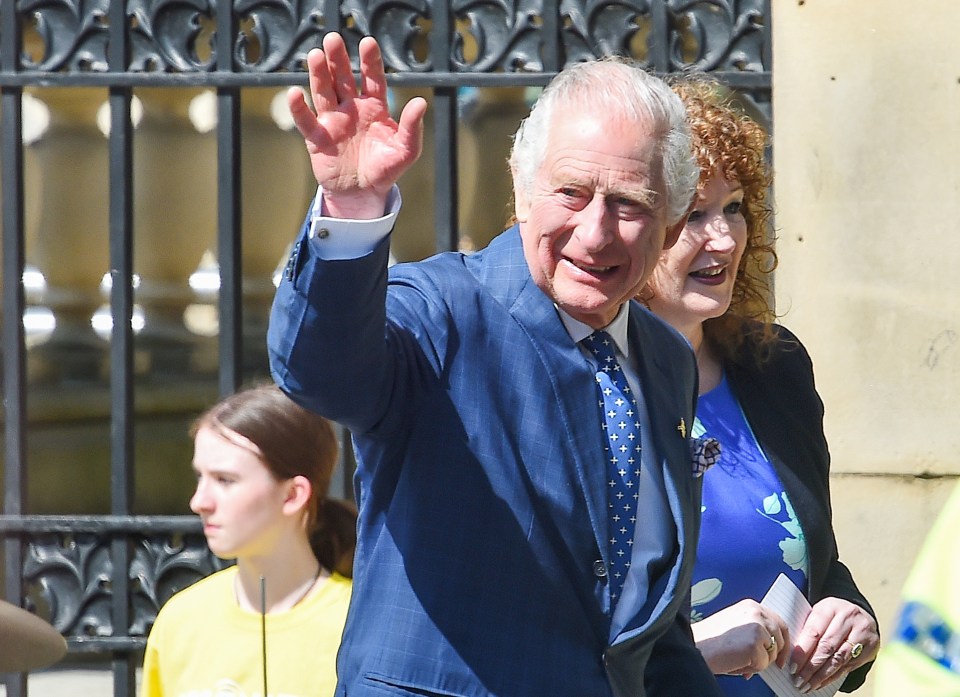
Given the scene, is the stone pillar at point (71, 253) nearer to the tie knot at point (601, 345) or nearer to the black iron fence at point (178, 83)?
the black iron fence at point (178, 83)

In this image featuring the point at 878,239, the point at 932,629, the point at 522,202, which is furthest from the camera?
the point at 878,239

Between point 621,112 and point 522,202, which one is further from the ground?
point 621,112

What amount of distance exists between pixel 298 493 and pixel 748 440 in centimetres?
98

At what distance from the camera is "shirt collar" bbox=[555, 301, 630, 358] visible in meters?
2.60

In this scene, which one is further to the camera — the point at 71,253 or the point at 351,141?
the point at 71,253

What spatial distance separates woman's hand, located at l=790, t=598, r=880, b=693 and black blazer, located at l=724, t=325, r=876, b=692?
56 millimetres

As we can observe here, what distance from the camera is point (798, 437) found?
135 inches

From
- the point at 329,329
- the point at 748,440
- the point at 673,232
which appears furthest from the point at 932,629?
the point at 748,440

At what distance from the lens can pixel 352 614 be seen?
2.45 metres

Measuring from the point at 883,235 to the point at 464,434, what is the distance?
234cm

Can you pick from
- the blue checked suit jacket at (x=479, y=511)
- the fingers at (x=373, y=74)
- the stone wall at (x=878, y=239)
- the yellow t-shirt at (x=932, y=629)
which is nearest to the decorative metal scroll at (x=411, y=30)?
the stone wall at (x=878, y=239)

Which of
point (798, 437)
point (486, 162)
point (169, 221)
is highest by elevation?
point (486, 162)

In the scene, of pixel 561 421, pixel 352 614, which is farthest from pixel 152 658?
pixel 561 421

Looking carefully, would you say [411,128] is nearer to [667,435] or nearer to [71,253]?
[667,435]
